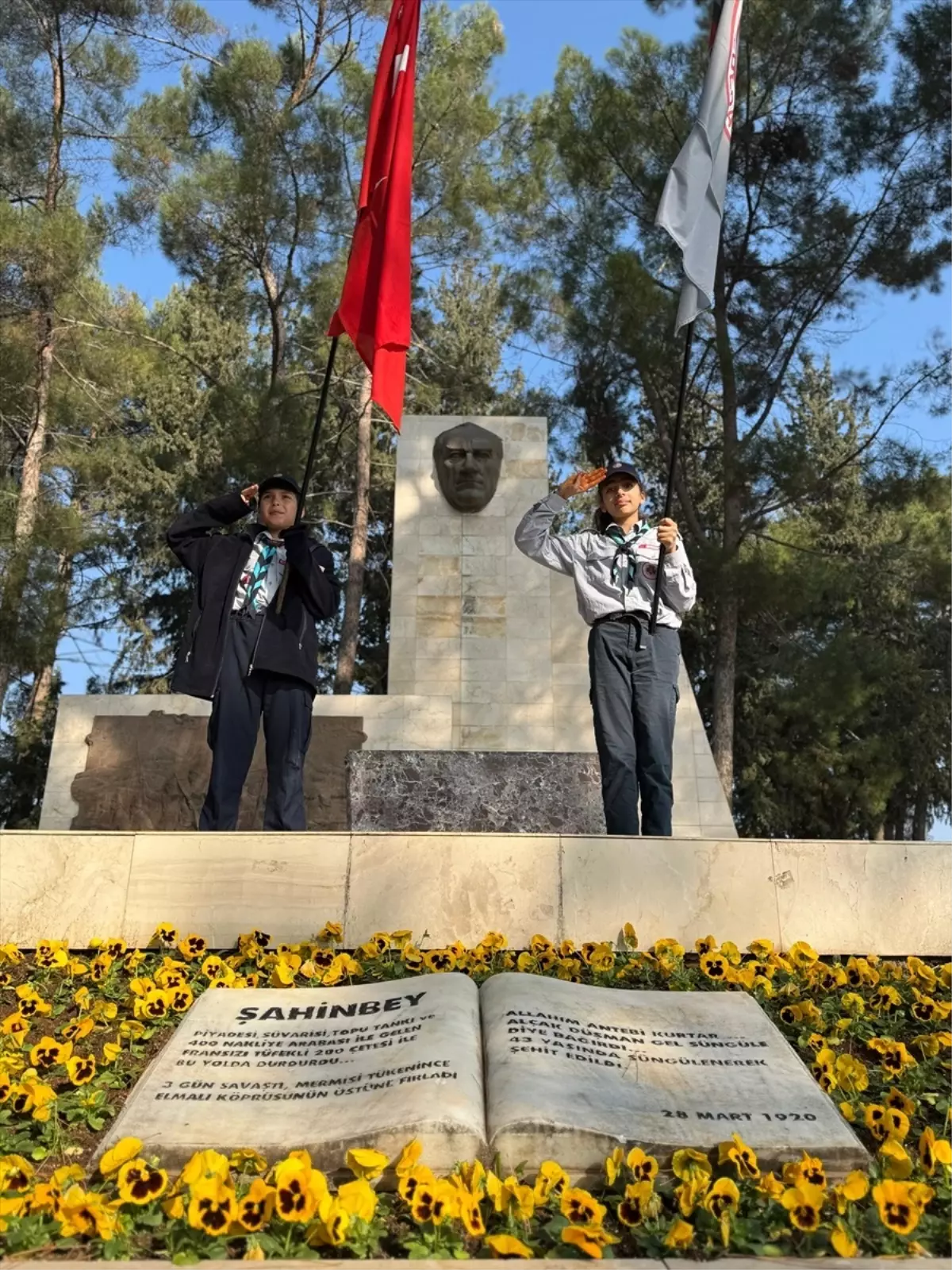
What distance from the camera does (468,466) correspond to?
307 inches

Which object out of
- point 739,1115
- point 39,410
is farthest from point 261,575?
point 39,410

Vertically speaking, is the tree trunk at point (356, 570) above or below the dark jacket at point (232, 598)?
above

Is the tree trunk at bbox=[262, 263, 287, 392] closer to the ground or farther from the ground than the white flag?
farther from the ground

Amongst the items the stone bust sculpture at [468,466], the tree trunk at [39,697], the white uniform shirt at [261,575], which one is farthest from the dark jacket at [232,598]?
the tree trunk at [39,697]

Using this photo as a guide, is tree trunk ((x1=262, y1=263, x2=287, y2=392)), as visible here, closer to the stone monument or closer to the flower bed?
the stone monument

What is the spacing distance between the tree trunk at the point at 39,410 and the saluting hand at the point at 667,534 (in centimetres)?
780

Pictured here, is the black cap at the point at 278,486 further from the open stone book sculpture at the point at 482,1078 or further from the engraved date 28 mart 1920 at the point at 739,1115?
the engraved date 28 mart 1920 at the point at 739,1115

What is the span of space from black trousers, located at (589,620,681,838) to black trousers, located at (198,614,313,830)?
1.03 m

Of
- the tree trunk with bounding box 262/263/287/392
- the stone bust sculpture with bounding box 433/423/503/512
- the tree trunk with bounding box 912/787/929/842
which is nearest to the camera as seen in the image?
the stone bust sculpture with bounding box 433/423/503/512

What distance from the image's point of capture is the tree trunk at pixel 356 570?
523 inches

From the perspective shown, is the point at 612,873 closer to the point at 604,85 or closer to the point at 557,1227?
the point at 557,1227

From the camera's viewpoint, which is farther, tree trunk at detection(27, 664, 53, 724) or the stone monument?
tree trunk at detection(27, 664, 53, 724)

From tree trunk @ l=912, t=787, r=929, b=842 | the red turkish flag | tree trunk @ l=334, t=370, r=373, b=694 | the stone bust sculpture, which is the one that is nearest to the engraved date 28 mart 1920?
the red turkish flag

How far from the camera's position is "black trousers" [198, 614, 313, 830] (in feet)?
12.2
